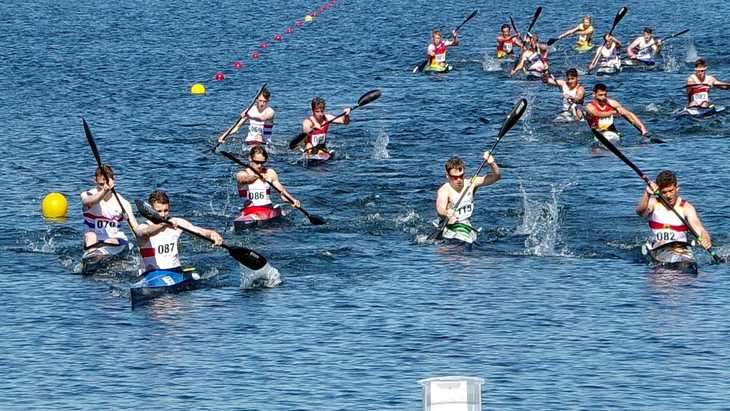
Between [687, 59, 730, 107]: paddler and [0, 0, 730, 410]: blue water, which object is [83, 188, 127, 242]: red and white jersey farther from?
[687, 59, 730, 107]: paddler

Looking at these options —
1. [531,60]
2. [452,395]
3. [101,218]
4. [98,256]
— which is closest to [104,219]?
[101,218]

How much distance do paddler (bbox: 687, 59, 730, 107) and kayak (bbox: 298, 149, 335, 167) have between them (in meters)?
11.8

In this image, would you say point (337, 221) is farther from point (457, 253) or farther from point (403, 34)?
point (403, 34)

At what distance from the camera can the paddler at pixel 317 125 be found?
1580 inches

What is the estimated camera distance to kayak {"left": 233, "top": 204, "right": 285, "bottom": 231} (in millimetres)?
32781

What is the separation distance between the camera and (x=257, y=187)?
32969 millimetres

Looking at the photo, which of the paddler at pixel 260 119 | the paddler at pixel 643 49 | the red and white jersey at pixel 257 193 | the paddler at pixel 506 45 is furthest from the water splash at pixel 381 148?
the paddler at pixel 506 45

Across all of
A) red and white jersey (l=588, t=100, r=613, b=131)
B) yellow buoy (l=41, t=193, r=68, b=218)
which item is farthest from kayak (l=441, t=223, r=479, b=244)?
red and white jersey (l=588, t=100, r=613, b=131)

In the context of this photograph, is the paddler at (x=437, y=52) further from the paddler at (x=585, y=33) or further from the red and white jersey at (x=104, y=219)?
the red and white jersey at (x=104, y=219)

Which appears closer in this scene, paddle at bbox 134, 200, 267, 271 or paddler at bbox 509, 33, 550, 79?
paddle at bbox 134, 200, 267, 271

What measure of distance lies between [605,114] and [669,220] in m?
14.7

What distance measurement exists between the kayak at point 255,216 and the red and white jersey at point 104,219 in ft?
12.0

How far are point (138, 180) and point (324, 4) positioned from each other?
60496mm

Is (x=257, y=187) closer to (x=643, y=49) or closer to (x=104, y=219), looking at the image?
(x=104, y=219)
